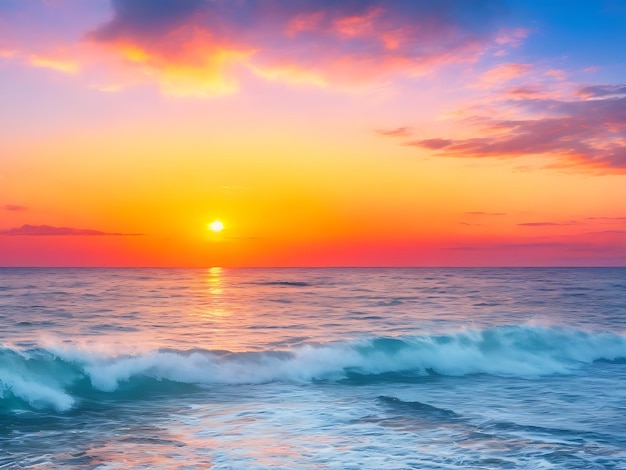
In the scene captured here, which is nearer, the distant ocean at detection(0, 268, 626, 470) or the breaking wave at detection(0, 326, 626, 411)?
the distant ocean at detection(0, 268, 626, 470)

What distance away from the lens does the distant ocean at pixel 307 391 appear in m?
11.6

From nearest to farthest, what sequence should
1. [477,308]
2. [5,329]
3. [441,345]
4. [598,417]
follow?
1. [598,417]
2. [441,345]
3. [5,329]
4. [477,308]

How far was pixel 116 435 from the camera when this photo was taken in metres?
13.1

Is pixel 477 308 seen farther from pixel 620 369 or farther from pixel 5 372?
pixel 5 372

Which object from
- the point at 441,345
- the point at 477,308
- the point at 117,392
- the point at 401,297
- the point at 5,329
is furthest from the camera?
the point at 401,297

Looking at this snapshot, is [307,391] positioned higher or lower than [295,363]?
lower

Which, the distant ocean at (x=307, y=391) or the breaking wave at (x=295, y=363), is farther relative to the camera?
the breaking wave at (x=295, y=363)

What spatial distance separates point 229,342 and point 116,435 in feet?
41.1

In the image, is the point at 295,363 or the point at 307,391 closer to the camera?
the point at 307,391

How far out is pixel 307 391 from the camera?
61.1 feet

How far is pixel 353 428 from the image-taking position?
13539 mm

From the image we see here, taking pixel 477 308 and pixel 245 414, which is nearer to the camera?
pixel 245 414

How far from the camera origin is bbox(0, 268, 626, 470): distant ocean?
458 inches

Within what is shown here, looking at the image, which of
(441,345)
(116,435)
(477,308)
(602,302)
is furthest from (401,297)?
(116,435)
